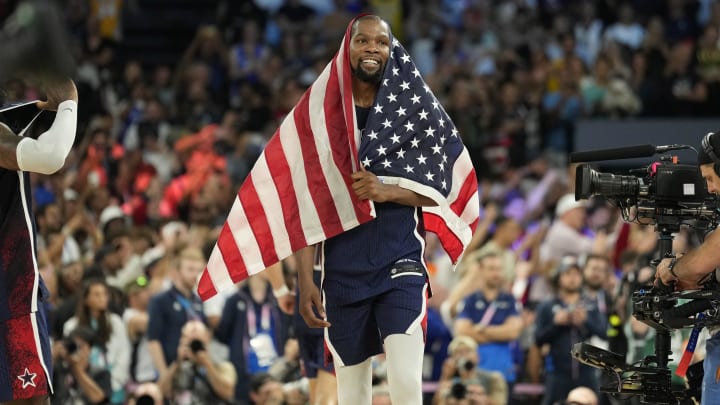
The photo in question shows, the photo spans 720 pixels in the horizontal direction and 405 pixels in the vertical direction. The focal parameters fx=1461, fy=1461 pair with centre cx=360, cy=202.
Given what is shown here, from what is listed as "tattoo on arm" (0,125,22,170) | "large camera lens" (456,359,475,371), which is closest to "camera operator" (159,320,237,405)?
"large camera lens" (456,359,475,371)

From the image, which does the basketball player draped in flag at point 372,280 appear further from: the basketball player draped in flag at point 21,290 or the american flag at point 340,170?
the basketball player draped in flag at point 21,290

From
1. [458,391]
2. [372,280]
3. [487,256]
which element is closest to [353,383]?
[372,280]

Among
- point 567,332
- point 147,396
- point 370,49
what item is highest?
point 370,49

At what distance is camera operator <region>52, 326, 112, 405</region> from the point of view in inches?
423

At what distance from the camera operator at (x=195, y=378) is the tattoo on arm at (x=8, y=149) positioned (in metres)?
4.58

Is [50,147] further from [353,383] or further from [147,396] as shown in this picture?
[147,396]

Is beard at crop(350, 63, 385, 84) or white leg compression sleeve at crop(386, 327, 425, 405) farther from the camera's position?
beard at crop(350, 63, 385, 84)

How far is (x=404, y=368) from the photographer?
668 centimetres

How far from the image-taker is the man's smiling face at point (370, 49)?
6910mm

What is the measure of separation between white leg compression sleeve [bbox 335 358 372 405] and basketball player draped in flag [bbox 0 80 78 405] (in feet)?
4.50

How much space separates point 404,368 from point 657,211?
1.43 m

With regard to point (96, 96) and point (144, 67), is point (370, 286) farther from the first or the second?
point (144, 67)

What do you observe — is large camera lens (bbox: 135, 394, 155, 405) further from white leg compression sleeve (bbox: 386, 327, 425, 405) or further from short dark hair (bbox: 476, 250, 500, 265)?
short dark hair (bbox: 476, 250, 500, 265)

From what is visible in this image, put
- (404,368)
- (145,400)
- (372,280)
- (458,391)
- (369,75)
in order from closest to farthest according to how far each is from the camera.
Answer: (404,368) → (372,280) → (369,75) → (145,400) → (458,391)
